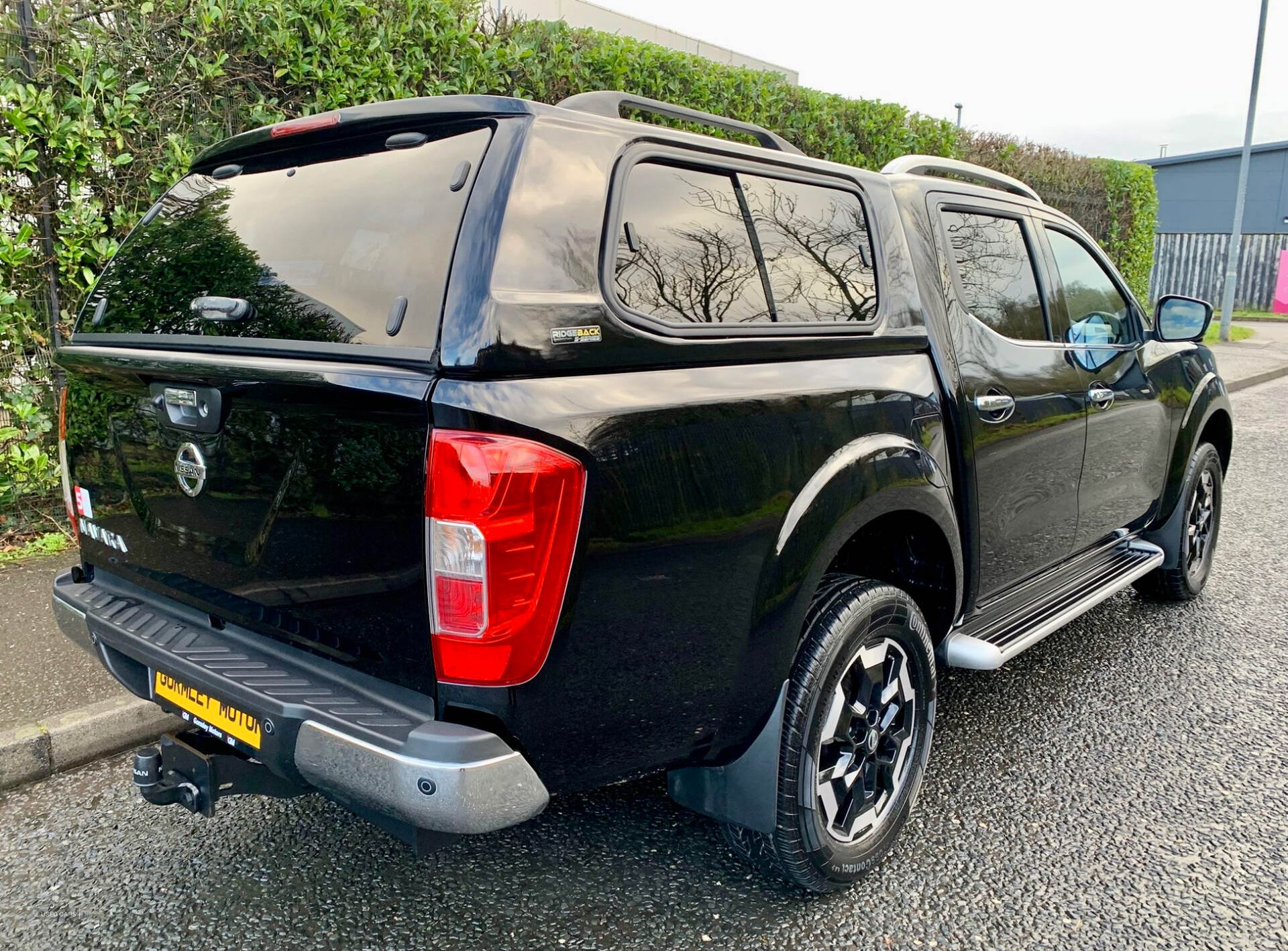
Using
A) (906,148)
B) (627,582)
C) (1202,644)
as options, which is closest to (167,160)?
(627,582)

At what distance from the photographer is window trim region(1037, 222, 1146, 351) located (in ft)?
12.2

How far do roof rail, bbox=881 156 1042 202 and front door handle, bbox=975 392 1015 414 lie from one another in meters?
0.79

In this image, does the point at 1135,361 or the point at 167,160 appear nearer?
the point at 1135,361

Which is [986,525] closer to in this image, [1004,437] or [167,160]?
[1004,437]

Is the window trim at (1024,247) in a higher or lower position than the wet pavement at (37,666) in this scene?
higher

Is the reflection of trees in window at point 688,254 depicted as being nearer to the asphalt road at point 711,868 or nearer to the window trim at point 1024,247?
the window trim at point 1024,247

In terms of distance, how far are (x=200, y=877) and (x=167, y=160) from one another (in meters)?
3.80

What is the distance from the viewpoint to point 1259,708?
3.66m

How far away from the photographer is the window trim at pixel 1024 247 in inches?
123

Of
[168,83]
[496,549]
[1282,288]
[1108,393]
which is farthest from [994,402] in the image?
[1282,288]

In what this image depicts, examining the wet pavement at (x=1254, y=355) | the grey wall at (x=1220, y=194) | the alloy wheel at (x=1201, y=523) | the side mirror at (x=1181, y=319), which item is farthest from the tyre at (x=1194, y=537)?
the grey wall at (x=1220, y=194)

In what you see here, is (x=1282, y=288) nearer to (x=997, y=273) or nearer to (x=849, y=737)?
(x=997, y=273)

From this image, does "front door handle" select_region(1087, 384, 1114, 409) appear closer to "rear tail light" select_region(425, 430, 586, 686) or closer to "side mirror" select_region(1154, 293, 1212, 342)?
"side mirror" select_region(1154, 293, 1212, 342)

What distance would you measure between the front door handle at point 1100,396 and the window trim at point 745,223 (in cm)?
134
